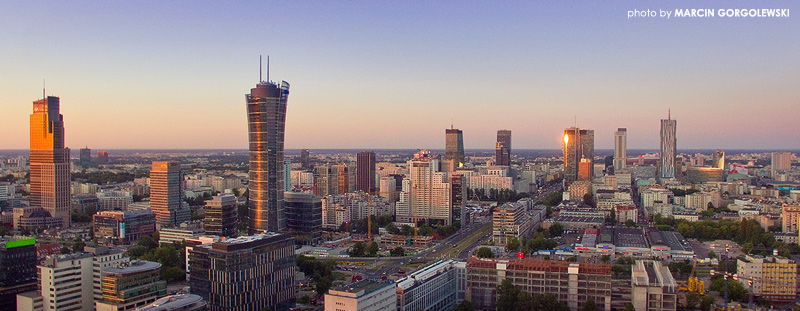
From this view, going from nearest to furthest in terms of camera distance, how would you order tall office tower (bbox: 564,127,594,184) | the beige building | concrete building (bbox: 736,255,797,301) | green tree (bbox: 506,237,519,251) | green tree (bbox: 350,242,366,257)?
concrete building (bbox: 736,255,797,301) → green tree (bbox: 350,242,366,257) → green tree (bbox: 506,237,519,251) → the beige building → tall office tower (bbox: 564,127,594,184)

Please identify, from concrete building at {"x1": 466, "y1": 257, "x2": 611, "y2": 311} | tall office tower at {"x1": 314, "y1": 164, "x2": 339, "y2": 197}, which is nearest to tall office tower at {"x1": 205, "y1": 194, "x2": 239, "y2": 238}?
concrete building at {"x1": 466, "y1": 257, "x2": 611, "y2": 311}

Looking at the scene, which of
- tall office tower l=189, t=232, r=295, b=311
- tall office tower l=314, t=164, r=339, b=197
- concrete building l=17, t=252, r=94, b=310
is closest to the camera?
concrete building l=17, t=252, r=94, b=310

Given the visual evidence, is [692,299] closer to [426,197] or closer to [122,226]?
[426,197]

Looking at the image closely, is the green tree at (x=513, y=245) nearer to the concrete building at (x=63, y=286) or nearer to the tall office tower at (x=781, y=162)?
the concrete building at (x=63, y=286)

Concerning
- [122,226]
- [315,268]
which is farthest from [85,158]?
[315,268]

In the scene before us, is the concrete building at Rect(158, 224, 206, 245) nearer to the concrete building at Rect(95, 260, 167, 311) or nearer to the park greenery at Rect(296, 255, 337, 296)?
the park greenery at Rect(296, 255, 337, 296)

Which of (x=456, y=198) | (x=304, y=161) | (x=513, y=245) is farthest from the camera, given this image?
(x=304, y=161)
